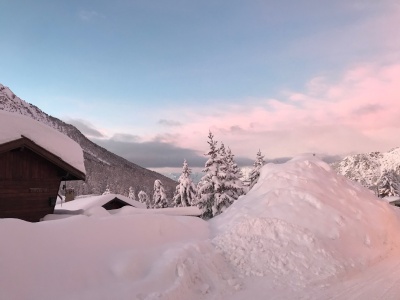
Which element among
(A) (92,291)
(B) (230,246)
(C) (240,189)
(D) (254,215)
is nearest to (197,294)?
(A) (92,291)

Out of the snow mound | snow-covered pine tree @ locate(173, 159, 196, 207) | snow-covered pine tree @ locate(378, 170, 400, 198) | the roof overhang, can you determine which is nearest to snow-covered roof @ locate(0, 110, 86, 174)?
the roof overhang

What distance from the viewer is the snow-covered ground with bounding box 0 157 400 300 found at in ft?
25.0

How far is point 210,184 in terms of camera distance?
102 feet

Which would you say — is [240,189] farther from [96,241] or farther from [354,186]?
[96,241]

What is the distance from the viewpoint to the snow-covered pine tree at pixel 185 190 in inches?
1655

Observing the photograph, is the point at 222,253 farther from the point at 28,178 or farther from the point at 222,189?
the point at 222,189

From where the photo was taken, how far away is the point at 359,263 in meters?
12.3

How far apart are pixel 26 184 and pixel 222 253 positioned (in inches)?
337

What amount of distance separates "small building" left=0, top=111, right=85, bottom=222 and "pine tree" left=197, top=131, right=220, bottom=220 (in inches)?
650

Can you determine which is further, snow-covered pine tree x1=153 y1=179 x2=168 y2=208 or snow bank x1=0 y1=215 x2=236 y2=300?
snow-covered pine tree x1=153 y1=179 x2=168 y2=208

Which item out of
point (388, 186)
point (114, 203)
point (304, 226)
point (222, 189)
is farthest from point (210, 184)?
point (388, 186)

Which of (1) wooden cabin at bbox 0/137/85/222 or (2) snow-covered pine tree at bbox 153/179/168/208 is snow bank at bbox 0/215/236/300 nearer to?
(1) wooden cabin at bbox 0/137/85/222

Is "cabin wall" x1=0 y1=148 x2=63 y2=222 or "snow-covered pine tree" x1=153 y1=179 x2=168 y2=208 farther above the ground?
"cabin wall" x1=0 y1=148 x2=63 y2=222

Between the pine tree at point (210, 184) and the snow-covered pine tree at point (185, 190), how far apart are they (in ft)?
34.2
